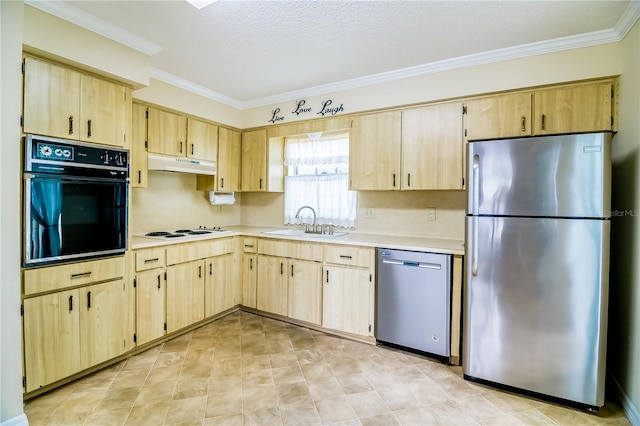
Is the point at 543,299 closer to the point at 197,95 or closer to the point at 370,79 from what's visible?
the point at 370,79

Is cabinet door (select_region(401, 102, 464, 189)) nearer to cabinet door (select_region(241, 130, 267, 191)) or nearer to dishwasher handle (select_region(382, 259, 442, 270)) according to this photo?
dishwasher handle (select_region(382, 259, 442, 270))

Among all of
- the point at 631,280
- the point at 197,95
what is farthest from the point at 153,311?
the point at 631,280

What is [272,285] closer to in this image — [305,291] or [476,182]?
[305,291]

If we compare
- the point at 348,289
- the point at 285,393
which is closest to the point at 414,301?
the point at 348,289

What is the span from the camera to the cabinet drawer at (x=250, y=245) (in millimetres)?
3599

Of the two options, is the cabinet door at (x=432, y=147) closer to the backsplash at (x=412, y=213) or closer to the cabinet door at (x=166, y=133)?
the backsplash at (x=412, y=213)

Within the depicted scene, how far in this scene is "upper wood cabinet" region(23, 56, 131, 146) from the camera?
6.50 feet

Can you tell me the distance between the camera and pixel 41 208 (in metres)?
2.00

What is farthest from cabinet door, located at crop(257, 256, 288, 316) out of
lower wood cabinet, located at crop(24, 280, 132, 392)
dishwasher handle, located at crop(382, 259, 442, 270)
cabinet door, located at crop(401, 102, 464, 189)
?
cabinet door, located at crop(401, 102, 464, 189)

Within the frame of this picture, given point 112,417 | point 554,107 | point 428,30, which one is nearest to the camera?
point 112,417

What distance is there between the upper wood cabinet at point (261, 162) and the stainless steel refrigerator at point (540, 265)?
2436 millimetres

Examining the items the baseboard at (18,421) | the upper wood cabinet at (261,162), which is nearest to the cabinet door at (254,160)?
the upper wood cabinet at (261,162)

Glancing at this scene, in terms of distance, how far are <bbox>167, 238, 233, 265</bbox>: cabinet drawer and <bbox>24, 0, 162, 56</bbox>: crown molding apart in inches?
67.7

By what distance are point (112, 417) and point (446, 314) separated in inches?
95.8
